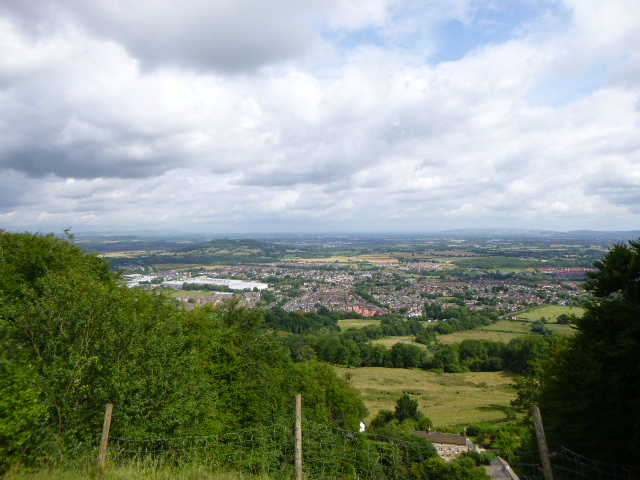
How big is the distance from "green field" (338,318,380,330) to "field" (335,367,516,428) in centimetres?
1746

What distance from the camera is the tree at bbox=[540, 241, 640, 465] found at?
629cm

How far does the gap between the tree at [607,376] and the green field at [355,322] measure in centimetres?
5624

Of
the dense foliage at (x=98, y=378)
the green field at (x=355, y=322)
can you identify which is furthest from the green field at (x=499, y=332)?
the dense foliage at (x=98, y=378)

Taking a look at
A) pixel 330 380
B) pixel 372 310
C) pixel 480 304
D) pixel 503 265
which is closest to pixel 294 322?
pixel 372 310

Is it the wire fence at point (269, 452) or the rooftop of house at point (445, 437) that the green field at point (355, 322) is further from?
the wire fence at point (269, 452)

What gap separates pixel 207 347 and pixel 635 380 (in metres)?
14.2

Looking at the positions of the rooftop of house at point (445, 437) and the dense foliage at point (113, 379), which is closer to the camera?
the dense foliage at point (113, 379)

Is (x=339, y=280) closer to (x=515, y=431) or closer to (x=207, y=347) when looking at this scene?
(x=515, y=431)

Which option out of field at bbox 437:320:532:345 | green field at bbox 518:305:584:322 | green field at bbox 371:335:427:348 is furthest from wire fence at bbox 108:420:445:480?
green field at bbox 518:305:584:322

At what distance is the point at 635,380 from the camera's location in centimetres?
645

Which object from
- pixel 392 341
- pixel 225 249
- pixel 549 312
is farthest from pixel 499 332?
pixel 225 249

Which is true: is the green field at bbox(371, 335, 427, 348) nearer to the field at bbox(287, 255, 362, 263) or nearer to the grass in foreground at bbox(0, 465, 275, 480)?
the grass in foreground at bbox(0, 465, 275, 480)

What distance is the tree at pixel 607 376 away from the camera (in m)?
6.29

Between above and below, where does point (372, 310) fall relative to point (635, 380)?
below
